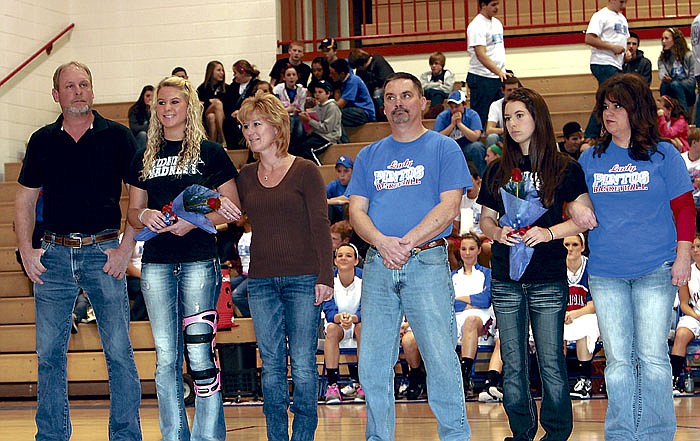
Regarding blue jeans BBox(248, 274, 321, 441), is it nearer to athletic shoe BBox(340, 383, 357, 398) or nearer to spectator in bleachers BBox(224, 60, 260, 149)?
athletic shoe BBox(340, 383, 357, 398)

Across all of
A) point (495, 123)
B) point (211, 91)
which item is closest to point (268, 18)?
point (211, 91)

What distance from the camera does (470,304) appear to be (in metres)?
8.52

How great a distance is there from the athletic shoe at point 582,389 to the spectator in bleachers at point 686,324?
0.64 metres

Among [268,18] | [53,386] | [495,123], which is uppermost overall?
[268,18]

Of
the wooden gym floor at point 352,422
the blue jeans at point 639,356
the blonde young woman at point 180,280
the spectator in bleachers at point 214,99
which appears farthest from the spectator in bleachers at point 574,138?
the blonde young woman at point 180,280

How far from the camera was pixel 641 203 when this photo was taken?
470cm

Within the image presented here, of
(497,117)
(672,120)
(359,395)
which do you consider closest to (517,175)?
(359,395)

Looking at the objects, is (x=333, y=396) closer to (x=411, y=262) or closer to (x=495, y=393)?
(x=495, y=393)

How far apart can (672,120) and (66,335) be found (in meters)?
7.32

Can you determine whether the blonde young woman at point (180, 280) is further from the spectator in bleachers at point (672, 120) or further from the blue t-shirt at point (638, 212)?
the spectator in bleachers at point (672, 120)

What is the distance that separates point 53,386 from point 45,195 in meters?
0.93

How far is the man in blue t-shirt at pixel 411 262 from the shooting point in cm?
453

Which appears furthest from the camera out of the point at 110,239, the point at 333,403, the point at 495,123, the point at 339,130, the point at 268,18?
the point at 268,18

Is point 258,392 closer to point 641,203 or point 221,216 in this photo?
point 221,216
